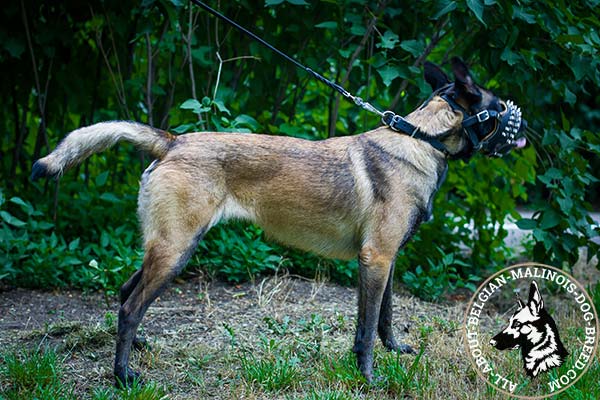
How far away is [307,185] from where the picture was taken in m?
4.14

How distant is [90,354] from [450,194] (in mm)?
4520

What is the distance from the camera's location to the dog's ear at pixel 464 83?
13.3 ft

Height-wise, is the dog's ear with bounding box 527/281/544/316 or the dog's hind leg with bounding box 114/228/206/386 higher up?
the dog's hind leg with bounding box 114/228/206/386

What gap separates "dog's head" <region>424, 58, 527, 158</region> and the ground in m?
1.18

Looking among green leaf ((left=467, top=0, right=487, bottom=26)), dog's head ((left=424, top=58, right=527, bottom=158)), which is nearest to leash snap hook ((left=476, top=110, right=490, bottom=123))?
dog's head ((left=424, top=58, right=527, bottom=158))

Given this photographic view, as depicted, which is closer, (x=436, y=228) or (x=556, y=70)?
(x=556, y=70)

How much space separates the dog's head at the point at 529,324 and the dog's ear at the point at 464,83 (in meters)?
1.12

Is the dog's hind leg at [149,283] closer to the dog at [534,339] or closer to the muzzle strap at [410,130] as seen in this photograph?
Result: the muzzle strap at [410,130]

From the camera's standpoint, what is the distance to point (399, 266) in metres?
6.21

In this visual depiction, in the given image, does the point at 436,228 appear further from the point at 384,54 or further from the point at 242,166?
the point at 242,166

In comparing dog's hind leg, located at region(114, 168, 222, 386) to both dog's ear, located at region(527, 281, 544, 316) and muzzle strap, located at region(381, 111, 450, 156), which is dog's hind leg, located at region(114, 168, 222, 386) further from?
dog's ear, located at region(527, 281, 544, 316)

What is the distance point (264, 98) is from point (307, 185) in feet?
8.27

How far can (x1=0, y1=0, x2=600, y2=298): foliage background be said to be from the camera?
5320 mm

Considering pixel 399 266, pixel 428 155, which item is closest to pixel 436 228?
pixel 399 266
